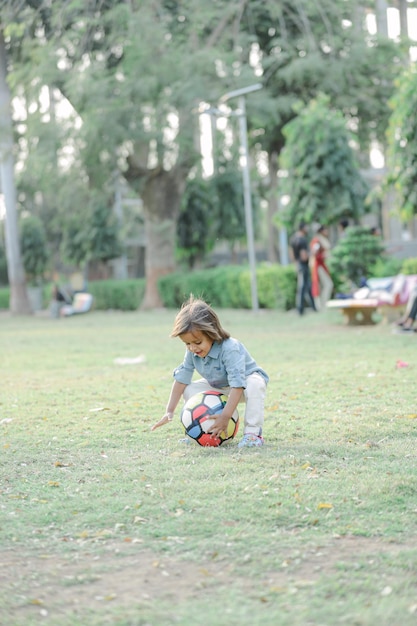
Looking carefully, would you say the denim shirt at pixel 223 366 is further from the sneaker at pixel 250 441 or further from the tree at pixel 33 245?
the tree at pixel 33 245

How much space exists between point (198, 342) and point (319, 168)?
1945 cm

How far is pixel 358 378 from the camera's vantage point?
10211mm

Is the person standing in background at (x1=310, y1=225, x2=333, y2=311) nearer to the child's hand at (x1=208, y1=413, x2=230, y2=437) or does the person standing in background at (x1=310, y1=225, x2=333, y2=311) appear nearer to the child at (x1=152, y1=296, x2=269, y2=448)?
the child at (x1=152, y1=296, x2=269, y2=448)

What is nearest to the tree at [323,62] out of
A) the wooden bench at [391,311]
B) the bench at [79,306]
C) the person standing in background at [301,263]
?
the person standing in background at [301,263]

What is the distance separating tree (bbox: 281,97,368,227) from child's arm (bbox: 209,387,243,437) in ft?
62.2

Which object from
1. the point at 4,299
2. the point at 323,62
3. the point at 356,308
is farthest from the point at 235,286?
the point at 4,299

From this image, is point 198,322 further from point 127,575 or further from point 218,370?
point 127,575

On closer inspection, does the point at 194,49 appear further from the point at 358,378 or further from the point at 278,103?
the point at 358,378

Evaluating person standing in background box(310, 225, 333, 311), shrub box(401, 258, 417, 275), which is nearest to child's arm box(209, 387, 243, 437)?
person standing in background box(310, 225, 333, 311)

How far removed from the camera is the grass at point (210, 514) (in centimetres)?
353

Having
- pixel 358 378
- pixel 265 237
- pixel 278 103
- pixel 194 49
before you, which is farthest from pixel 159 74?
pixel 265 237

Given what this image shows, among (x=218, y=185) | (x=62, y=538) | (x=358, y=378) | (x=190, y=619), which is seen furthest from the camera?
(x=218, y=185)

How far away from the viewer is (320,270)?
69.4 ft

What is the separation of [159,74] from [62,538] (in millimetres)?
23563
